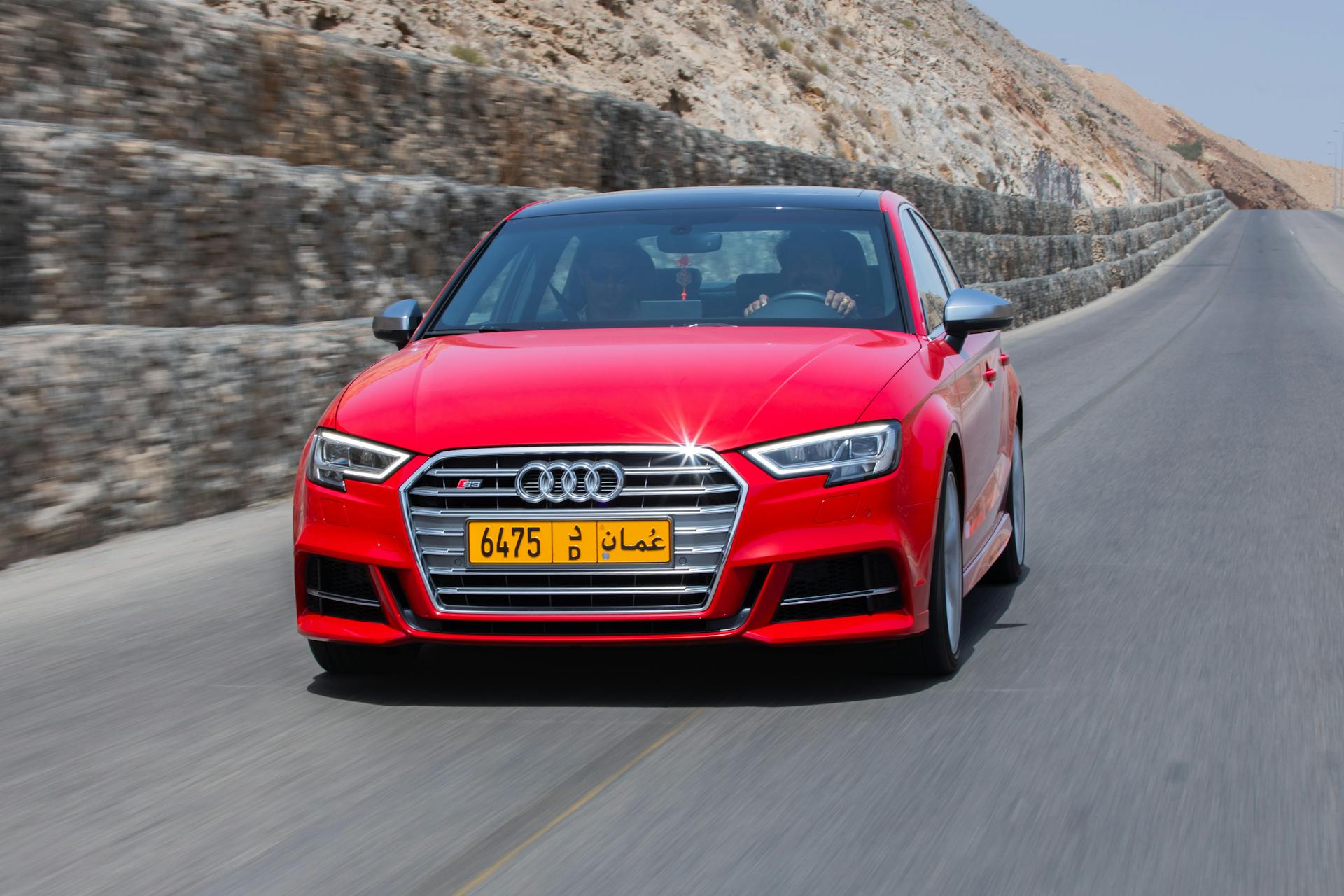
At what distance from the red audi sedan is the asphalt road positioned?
263mm

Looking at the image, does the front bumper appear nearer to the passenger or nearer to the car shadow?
the car shadow

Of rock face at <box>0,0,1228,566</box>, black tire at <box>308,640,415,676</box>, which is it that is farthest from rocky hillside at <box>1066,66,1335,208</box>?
black tire at <box>308,640,415,676</box>

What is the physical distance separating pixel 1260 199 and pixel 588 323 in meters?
186

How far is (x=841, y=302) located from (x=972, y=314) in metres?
0.43

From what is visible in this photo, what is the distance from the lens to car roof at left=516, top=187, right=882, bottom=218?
624 cm

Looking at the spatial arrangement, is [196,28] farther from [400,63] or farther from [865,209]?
[865,209]

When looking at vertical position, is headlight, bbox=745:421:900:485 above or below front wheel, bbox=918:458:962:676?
above

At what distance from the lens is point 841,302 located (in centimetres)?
579

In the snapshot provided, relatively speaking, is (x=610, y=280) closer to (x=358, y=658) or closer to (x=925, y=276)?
(x=925, y=276)

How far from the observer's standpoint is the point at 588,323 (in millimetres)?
5723

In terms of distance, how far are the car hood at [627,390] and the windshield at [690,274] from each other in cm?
32

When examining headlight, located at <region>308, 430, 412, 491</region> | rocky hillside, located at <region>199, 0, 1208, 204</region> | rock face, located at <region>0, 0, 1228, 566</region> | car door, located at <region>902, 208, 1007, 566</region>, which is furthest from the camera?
rocky hillside, located at <region>199, 0, 1208, 204</region>

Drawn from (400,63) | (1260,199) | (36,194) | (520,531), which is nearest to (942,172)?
(400,63)

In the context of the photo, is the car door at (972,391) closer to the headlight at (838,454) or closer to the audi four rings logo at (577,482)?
the headlight at (838,454)
